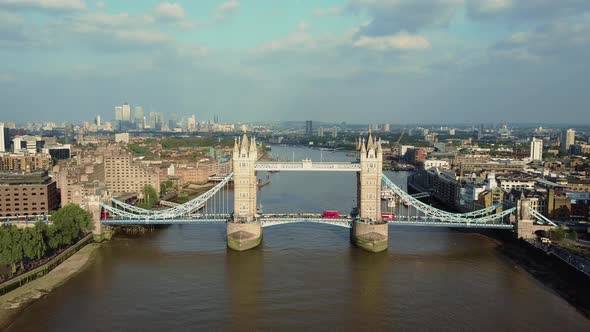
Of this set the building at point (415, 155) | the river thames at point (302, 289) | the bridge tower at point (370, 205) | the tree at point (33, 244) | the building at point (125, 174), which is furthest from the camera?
the building at point (415, 155)

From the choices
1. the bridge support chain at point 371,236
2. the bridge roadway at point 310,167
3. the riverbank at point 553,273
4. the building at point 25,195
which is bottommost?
the riverbank at point 553,273

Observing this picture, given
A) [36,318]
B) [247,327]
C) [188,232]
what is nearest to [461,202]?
[188,232]

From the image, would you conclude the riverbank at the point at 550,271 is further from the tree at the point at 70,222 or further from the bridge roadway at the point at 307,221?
the tree at the point at 70,222

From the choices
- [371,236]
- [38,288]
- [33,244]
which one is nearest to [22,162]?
[33,244]

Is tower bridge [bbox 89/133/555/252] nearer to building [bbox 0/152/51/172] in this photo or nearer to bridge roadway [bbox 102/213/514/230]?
bridge roadway [bbox 102/213/514/230]

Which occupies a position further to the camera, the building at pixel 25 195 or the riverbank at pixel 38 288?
the building at pixel 25 195

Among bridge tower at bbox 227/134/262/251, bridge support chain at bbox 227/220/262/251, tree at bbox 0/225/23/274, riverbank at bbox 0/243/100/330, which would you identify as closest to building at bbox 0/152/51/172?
riverbank at bbox 0/243/100/330

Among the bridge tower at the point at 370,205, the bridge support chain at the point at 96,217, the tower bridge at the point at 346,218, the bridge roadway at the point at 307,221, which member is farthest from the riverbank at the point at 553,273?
the bridge support chain at the point at 96,217

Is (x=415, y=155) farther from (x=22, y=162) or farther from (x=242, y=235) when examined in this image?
(x=242, y=235)
